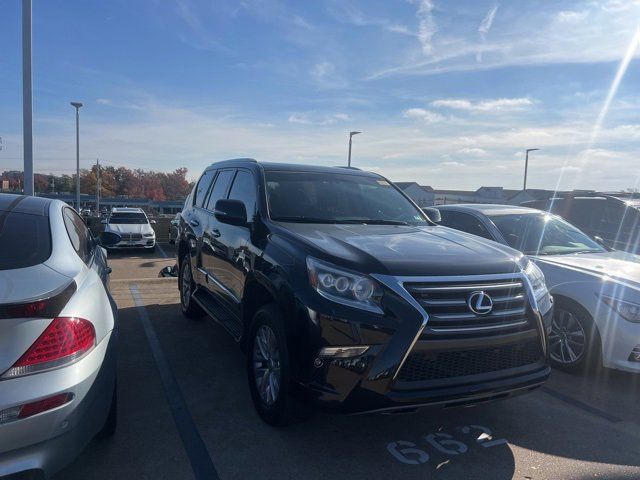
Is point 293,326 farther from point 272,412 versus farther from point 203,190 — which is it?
point 203,190

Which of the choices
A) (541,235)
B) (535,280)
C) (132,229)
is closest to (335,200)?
(535,280)

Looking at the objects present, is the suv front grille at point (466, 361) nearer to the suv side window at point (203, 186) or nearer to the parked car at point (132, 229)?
the suv side window at point (203, 186)

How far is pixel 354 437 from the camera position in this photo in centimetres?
360

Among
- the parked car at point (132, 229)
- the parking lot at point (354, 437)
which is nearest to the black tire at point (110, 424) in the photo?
the parking lot at point (354, 437)

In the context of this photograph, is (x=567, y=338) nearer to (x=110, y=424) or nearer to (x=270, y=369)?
(x=270, y=369)

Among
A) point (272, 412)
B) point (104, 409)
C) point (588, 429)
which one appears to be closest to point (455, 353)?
point (272, 412)

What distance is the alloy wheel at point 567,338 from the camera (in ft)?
16.1

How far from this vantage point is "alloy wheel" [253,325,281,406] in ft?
11.6

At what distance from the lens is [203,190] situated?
648cm

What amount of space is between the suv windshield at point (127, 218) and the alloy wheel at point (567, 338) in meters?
15.6

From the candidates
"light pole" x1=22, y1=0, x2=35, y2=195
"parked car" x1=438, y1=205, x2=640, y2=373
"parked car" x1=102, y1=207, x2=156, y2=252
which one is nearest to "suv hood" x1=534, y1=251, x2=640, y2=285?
"parked car" x1=438, y1=205, x2=640, y2=373

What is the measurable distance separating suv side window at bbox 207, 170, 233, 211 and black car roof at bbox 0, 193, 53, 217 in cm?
188

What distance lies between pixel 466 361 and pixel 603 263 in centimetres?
305

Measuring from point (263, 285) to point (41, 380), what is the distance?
5.55 ft
